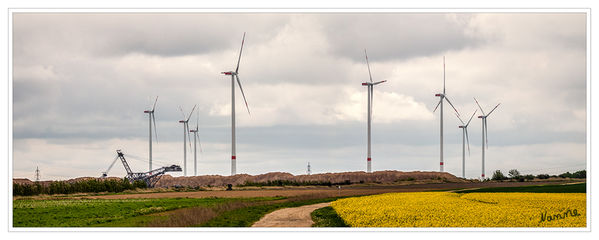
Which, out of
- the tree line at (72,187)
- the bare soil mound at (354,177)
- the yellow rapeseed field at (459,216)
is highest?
the yellow rapeseed field at (459,216)

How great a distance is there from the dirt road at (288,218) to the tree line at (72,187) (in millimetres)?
51793

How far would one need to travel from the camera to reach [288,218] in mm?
56250

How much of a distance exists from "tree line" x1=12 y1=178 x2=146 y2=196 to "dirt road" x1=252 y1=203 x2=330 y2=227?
2039 inches

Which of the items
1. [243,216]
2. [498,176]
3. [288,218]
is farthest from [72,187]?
[498,176]

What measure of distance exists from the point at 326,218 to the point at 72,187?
234ft

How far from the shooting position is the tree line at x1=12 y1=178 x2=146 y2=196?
9769cm

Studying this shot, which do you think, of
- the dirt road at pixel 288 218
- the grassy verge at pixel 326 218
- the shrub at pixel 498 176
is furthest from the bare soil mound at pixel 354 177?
the grassy verge at pixel 326 218

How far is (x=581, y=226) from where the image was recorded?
44156 mm

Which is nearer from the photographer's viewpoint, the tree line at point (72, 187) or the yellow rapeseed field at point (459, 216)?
the yellow rapeseed field at point (459, 216)

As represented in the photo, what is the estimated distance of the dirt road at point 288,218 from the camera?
51281mm

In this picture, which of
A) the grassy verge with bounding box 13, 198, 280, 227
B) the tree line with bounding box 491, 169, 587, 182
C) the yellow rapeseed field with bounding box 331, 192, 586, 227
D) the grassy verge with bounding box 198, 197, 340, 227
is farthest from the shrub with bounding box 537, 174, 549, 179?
the grassy verge with bounding box 13, 198, 280, 227

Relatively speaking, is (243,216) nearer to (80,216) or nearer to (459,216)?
(80,216)

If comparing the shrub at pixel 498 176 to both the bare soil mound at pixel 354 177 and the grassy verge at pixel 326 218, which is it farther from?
the grassy verge at pixel 326 218
